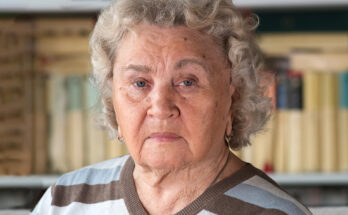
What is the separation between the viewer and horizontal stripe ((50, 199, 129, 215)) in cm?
123

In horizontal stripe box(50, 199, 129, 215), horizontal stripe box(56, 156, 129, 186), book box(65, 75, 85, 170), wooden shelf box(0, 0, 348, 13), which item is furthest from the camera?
book box(65, 75, 85, 170)

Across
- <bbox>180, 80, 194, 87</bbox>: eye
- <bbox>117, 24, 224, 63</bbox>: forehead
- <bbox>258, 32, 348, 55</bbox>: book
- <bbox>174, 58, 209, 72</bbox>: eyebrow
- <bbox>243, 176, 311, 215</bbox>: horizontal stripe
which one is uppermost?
<bbox>258, 32, 348, 55</bbox>: book

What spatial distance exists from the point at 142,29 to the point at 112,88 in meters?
0.24

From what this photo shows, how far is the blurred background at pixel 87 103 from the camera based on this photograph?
1903 mm

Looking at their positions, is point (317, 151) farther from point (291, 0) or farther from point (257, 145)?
point (291, 0)

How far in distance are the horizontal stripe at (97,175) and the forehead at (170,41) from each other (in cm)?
35

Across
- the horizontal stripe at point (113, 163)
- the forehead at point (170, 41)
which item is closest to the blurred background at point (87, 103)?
the horizontal stripe at point (113, 163)

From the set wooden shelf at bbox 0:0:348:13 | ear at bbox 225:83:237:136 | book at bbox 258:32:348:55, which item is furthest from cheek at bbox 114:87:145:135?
book at bbox 258:32:348:55

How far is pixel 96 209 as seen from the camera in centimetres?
126

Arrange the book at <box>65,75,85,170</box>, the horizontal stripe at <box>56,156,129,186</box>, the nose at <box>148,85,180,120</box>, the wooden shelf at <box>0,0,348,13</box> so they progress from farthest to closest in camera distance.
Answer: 1. the book at <box>65,75,85,170</box>
2. the wooden shelf at <box>0,0,348,13</box>
3. the horizontal stripe at <box>56,156,129,186</box>
4. the nose at <box>148,85,180,120</box>

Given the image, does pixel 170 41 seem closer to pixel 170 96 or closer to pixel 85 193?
pixel 170 96

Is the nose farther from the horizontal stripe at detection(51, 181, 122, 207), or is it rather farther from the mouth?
the horizontal stripe at detection(51, 181, 122, 207)

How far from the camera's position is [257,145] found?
6.38 ft

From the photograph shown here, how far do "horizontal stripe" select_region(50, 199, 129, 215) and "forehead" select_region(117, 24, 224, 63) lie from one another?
14.6 inches
